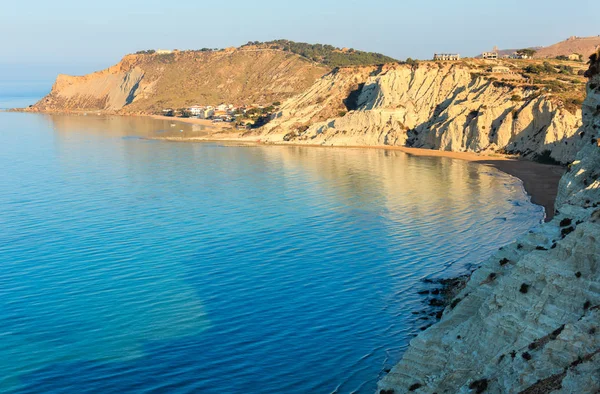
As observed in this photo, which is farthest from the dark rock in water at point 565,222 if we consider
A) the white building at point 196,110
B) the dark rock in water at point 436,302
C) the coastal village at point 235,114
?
the white building at point 196,110

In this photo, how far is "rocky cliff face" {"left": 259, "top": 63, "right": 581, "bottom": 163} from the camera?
8312cm

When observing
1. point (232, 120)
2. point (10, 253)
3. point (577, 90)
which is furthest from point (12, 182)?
point (232, 120)

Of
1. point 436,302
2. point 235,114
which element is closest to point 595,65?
point 436,302

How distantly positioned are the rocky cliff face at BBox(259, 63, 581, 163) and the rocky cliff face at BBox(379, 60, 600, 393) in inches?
Answer: 2287

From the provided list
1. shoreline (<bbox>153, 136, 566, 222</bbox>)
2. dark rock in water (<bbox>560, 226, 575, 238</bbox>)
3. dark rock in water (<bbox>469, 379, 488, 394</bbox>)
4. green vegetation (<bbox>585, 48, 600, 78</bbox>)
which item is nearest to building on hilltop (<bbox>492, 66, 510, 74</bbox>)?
shoreline (<bbox>153, 136, 566, 222</bbox>)

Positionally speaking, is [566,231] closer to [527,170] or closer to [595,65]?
[595,65]

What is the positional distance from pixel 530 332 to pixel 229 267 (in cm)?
2272

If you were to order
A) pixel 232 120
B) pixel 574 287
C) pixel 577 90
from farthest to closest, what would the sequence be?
pixel 232 120 < pixel 577 90 < pixel 574 287

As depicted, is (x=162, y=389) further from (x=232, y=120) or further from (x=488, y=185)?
(x=232, y=120)

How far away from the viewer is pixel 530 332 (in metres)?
18.8

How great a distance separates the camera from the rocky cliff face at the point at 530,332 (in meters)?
17.2

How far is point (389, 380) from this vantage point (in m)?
22.1

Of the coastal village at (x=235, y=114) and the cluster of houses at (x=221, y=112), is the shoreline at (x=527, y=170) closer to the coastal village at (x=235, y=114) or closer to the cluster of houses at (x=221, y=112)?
the coastal village at (x=235, y=114)

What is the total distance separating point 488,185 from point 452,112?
107 ft
